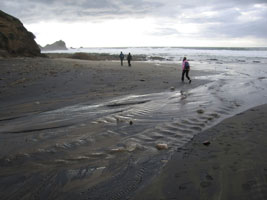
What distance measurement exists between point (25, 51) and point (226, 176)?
28.8m

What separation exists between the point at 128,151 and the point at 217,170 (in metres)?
1.54

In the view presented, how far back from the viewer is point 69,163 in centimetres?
341

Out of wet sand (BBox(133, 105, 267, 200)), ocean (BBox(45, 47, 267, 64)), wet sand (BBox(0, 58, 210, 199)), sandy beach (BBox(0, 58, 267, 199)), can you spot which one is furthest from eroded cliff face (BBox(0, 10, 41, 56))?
wet sand (BBox(133, 105, 267, 200))

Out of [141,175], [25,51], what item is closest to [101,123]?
[141,175]

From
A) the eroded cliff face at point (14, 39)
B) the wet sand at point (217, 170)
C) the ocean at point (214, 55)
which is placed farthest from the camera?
the ocean at point (214, 55)

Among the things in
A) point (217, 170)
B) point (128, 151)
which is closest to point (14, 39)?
point (128, 151)

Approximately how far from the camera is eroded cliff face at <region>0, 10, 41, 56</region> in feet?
79.3

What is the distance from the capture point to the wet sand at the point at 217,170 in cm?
272

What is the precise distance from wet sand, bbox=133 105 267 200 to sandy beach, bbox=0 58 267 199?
0.01 m

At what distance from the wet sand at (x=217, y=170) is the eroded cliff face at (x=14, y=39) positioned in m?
24.8

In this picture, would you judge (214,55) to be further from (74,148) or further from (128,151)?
(74,148)

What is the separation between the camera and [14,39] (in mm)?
25453

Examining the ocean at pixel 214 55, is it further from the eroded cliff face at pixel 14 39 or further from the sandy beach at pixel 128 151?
the sandy beach at pixel 128 151

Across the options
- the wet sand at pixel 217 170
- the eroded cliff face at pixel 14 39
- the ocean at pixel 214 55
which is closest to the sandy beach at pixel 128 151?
the wet sand at pixel 217 170
